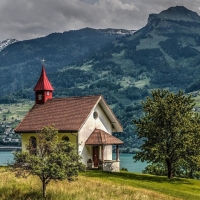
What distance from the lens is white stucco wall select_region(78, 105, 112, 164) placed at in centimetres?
5366

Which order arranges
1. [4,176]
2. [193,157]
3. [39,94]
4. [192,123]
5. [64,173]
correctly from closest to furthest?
1. [64,173]
2. [4,176]
3. [193,157]
4. [192,123]
5. [39,94]

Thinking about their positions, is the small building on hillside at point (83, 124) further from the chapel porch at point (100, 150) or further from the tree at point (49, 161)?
the tree at point (49, 161)

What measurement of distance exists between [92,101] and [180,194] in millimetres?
20707

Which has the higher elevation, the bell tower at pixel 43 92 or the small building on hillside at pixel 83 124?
the bell tower at pixel 43 92

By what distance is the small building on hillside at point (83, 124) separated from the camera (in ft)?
175

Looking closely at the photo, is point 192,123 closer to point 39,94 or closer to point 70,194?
point 39,94

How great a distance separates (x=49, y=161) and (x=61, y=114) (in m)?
26.9

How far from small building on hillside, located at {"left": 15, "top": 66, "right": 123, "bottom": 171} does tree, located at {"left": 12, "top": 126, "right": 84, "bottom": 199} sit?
69.5 feet

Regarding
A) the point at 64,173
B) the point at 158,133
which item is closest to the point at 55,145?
the point at 64,173

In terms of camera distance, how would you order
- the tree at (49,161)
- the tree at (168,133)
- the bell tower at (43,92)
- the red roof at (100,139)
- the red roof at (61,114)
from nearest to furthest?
the tree at (49,161)
the tree at (168,133)
the red roof at (100,139)
the red roof at (61,114)
the bell tower at (43,92)

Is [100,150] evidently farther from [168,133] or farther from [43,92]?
[43,92]

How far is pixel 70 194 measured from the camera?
30.4 metres

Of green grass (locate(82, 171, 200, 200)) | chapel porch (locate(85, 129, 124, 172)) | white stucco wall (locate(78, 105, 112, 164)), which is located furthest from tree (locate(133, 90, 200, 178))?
white stucco wall (locate(78, 105, 112, 164))

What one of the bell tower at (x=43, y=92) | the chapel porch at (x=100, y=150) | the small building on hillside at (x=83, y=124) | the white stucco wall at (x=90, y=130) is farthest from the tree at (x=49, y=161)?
the bell tower at (x=43, y=92)
